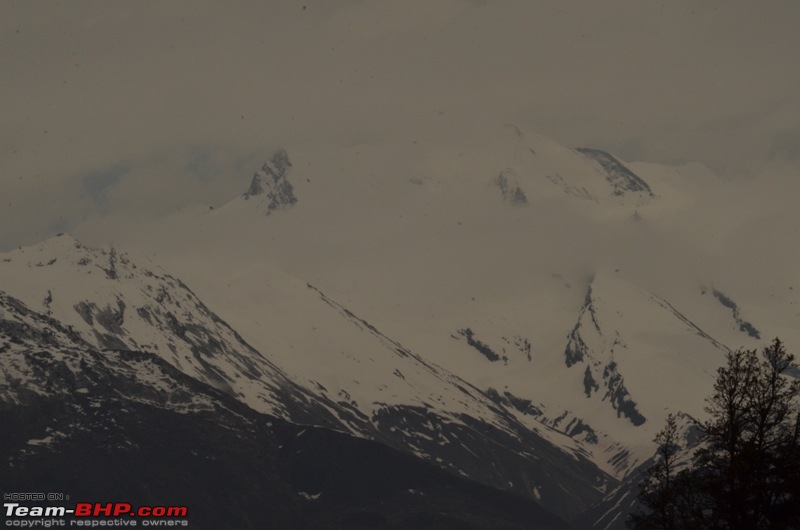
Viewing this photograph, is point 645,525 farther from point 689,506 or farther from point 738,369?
point 738,369

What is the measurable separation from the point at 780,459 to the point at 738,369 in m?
4.60

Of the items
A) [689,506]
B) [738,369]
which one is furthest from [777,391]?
[689,506]

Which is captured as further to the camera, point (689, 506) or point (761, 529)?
point (689, 506)

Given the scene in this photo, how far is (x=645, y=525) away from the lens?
7400 cm

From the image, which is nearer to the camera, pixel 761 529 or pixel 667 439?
pixel 761 529

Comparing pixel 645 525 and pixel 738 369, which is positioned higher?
pixel 738 369

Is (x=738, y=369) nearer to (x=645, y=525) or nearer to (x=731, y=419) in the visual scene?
(x=731, y=419)

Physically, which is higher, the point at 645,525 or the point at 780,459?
the point at 780,459

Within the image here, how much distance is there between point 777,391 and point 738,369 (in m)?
2.03

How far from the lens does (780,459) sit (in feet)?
233

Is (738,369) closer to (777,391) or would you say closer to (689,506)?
(777,391)

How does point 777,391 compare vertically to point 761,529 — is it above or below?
above

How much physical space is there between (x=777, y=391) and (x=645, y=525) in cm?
871

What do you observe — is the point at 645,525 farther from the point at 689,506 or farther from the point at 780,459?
the point at 780,459
